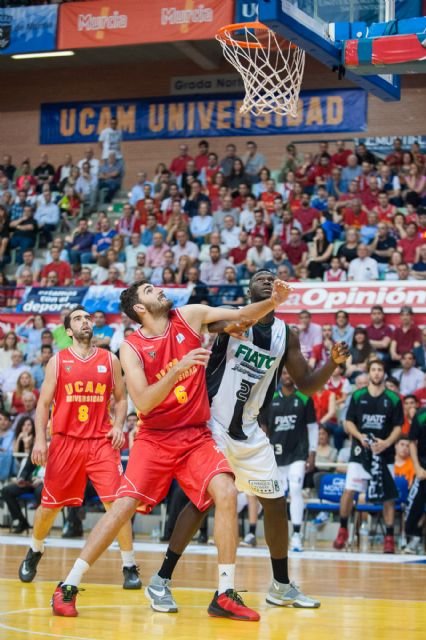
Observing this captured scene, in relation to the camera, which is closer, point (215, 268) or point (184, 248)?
point (215, 268)

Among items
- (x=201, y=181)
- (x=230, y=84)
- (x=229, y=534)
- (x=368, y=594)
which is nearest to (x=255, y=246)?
(x=201, y=181)

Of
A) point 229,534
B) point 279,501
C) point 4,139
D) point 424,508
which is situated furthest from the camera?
point 4,139

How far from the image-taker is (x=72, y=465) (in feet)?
28.3

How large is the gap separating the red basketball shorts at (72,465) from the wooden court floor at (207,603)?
0.72m

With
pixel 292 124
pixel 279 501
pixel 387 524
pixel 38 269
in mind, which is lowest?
pixel 387 524

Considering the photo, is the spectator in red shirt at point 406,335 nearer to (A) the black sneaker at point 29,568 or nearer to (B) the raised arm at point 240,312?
(A) the black sneaker at point 29,568

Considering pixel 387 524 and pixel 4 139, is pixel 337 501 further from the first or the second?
pixel 4 139

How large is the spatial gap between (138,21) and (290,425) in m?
12.5

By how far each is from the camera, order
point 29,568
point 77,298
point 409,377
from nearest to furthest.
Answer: point 29,568 → point 409,377 → point 77,298

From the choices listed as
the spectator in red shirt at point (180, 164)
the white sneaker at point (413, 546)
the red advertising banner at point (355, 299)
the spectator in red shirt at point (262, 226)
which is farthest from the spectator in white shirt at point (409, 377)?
the spectator in red shirt at point (180, 164)

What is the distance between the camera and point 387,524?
12.8m

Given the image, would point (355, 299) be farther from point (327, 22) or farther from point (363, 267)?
point (327, 22)

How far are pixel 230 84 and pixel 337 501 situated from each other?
14.4 metres

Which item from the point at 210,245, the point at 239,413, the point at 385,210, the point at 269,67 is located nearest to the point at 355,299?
the point at 385,210
